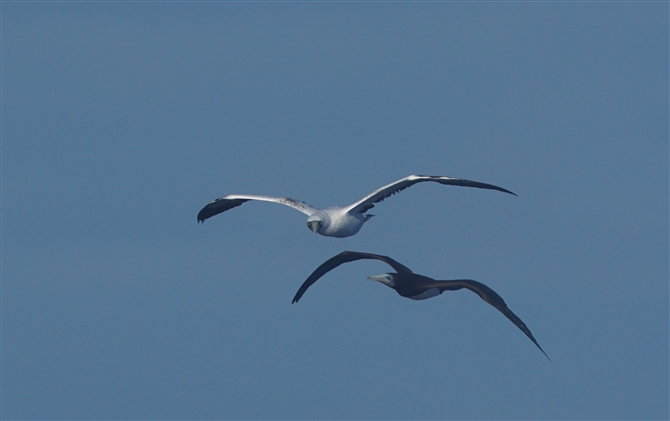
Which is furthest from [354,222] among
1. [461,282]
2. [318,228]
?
[461,282]

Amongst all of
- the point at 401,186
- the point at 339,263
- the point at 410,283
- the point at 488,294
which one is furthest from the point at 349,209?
the point at 488,294

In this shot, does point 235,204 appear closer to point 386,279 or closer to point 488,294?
point 386,279

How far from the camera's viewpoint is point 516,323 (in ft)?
211

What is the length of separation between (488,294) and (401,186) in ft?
22.3

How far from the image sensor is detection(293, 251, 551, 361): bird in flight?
65438 mm

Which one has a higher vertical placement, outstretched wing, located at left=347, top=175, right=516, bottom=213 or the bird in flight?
outstretched wing, located at left=347, top=175, right=516, bottom=213

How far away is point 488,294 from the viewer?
6538 centimetres

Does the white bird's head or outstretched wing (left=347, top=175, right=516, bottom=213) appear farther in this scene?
the white bird's head

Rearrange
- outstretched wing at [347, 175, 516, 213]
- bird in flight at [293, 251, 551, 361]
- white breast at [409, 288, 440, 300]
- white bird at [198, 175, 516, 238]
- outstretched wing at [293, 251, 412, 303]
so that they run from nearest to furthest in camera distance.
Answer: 1. bird in flight at [293, 251, 551, 361]
2. outstretched wing at [347, 175, 516, 213]
3. white bird at [198, 175, 516, 238]
4. outstretched wing at [293, 251, 412, 303]
5. white breast at [409, 288, 440, 300]

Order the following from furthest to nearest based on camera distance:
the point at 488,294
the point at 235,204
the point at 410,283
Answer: the point at 235,204 → the point at 410,283 → the point at 488,294

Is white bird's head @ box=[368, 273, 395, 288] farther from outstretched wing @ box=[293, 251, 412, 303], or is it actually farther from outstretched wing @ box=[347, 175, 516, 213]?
outstretched wing @ box=[347, 175, 516, 213]

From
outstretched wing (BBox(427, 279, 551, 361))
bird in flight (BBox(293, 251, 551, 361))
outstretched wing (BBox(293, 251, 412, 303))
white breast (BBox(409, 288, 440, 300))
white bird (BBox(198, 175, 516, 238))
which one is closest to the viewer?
outstretched wing (BBox(427, 279, 551, 361))

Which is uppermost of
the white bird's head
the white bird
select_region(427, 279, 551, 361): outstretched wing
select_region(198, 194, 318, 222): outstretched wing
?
select_region(198, 194, 318, 222): outstretched wing

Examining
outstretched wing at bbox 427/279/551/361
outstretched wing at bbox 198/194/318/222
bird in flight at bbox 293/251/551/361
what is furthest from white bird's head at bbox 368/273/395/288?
outstretched wing at bbox 198/194/318/222
